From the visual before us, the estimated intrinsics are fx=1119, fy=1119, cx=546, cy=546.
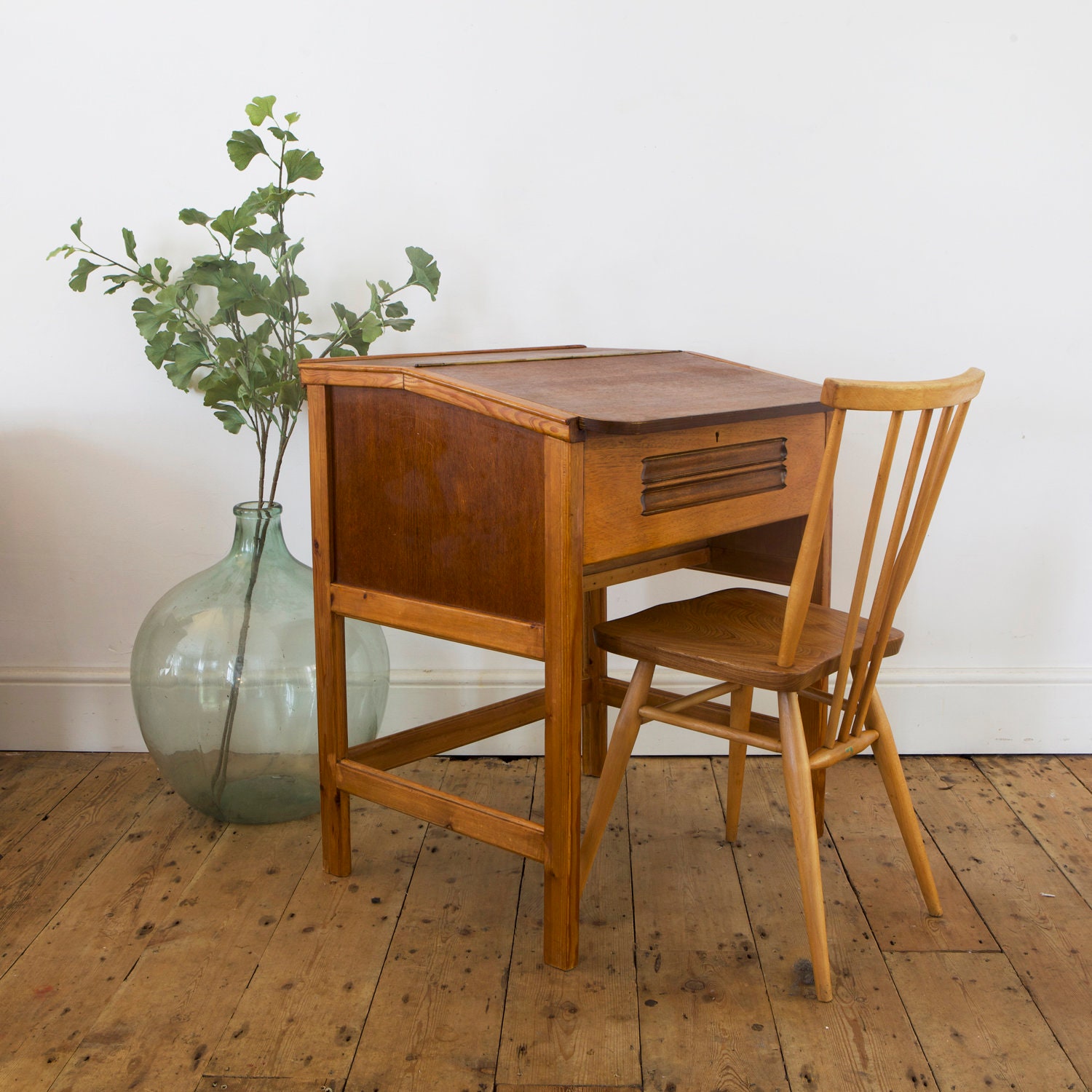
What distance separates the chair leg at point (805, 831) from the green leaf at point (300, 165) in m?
1.23

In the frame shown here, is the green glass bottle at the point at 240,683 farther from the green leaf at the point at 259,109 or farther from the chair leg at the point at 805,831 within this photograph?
the chair leg at the point at 805,831

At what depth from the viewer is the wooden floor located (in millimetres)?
1430

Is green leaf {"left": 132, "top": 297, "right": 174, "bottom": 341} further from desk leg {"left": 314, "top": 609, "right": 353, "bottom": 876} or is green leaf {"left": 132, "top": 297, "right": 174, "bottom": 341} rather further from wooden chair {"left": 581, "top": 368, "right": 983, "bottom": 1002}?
wooden chair {"left": 581, "top": 368, "right": 983, "bottom": 1002}

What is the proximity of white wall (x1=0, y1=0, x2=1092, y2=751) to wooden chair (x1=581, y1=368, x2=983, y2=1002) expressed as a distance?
718mm

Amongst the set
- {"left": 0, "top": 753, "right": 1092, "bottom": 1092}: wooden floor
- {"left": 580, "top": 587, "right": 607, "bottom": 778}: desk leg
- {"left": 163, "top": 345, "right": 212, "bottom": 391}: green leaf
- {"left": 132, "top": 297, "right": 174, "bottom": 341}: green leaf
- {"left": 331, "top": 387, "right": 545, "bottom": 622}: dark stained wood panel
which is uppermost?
{"left": 132, "top": 297, "right": 174, "bottom": 341}: green leaf

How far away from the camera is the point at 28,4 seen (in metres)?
2.28

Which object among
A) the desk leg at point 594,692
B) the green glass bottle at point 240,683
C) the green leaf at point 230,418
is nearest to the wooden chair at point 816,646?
the desk leg at point 594,692

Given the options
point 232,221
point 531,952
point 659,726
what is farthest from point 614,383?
point 659,726

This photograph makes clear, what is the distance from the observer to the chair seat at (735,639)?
1.57 m

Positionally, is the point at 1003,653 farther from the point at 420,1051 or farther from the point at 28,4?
the point at 28,4

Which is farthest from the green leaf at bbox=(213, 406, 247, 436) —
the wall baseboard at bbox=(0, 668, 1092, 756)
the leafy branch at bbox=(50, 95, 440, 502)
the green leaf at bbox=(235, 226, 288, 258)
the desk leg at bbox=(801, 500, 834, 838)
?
the desk leg at bbox=(801, 500, 834, 838)

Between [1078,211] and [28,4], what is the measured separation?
7.20ft

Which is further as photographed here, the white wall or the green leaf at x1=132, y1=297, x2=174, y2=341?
the white wall

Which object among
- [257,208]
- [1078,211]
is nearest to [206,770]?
[257,208]
